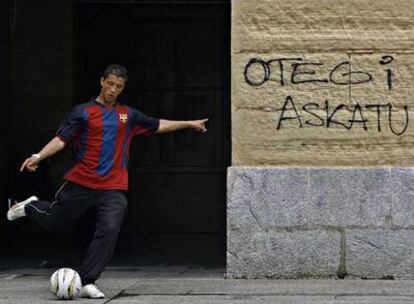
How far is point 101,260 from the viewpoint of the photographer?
843 centimetres

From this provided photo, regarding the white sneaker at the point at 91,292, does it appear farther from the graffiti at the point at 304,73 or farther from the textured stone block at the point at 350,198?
the graffiti at the point at 304,73

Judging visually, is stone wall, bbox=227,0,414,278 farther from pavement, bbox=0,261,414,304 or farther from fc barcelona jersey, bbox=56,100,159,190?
fc barcelona jersey, bbox=56,100,159,190

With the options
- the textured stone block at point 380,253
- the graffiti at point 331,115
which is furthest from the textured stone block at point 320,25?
the textured stone block at point 380,253

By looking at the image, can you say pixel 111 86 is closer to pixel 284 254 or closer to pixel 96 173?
pixel 96 173

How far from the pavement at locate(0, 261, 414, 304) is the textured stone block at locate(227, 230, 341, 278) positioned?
12 centimetres

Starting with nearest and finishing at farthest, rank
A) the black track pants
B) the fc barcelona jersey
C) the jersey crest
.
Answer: the black track pants < the fc barcelona jersey < the jersey crest

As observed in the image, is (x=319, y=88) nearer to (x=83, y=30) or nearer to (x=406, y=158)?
(x=406, y=158)

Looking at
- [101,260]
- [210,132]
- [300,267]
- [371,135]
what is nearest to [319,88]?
[371,135]

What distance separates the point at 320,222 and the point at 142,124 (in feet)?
6.00

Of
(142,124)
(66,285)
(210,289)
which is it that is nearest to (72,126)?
(142,124)

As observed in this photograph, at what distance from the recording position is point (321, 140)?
31.3ft

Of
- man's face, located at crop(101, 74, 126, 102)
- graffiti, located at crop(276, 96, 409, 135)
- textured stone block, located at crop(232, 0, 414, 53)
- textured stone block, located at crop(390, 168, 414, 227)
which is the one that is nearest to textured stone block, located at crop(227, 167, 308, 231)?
graffiti, located at crop(276, 96, 409, 135)

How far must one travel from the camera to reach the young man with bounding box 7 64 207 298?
8438 millimetres

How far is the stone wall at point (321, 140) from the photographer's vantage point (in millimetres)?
9391
